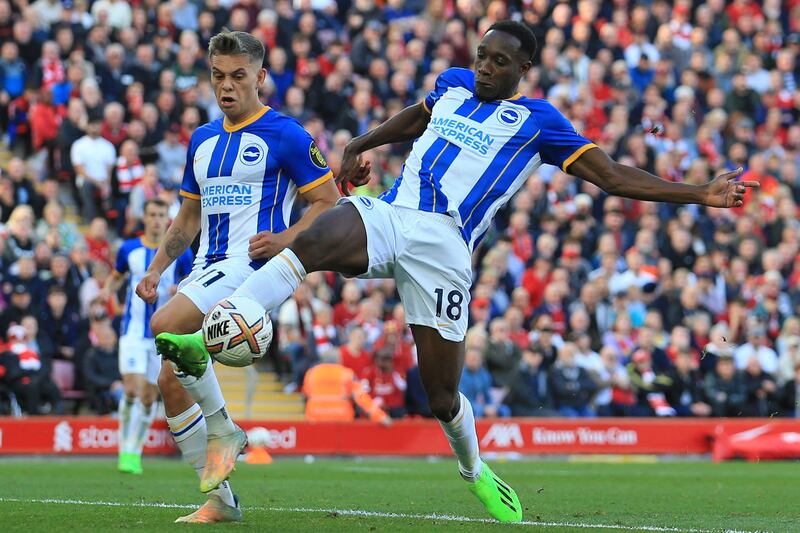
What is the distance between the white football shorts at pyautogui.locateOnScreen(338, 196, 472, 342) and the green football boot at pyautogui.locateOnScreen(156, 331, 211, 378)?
1.10 meters

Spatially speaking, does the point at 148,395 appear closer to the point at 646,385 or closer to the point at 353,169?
the point at 353,169

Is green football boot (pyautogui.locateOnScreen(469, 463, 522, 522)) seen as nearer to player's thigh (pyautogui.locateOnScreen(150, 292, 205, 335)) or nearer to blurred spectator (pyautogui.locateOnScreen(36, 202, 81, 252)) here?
player's thigh (pyautogui.locateOnScreen(150, 292, 205, 335))

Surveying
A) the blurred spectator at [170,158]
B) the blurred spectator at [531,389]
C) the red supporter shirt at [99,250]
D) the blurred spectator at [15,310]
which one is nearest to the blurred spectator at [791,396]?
the blurred spectator at [531,389]

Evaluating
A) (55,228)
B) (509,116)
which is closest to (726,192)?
(509,116)

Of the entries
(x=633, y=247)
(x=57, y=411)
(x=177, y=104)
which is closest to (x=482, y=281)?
(x=633, y=247)

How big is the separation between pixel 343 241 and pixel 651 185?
1711mm

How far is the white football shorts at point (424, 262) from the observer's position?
7.50 meters

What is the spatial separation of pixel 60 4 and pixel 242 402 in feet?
20.8

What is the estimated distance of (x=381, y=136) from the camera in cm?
849

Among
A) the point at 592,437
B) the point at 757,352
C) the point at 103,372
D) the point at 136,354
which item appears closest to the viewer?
the point at 136,354

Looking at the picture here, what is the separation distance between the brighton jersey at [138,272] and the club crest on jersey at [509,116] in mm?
6096

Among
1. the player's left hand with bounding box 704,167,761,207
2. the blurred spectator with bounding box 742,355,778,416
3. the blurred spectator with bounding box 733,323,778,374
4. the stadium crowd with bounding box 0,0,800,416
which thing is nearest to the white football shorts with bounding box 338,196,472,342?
the player's left hand with bounding box 704,167,761,207

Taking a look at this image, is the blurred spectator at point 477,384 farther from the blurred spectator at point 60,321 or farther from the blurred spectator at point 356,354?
the blurred spectator at point 60,321

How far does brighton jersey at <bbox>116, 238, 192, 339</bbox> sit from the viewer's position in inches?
540
